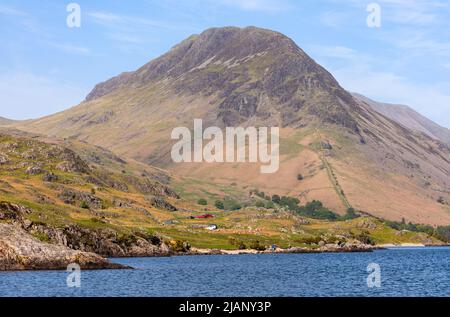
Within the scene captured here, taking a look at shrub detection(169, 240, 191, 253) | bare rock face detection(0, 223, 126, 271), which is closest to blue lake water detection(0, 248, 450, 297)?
bare rock face detection(0, 223, 126, 271)

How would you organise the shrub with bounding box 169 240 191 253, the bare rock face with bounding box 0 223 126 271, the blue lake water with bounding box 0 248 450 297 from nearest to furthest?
the blue lake water with bounding box 0 248 450 297
the bare rock face with bounding box 0 223 126 271
the shrub with bounding box 169 240 191 253

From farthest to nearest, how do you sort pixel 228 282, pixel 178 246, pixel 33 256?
1. pixel 178 246
2. pixel 33 256
3. pixel 228 282

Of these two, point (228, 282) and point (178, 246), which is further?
point (178, 246)

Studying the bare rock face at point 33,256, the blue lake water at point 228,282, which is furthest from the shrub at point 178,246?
the bare rock face at point 33,256

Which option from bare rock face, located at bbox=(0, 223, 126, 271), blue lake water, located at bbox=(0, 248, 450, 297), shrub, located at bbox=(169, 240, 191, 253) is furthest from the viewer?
shrub, located at bbox=(169, 240, 191, 253)

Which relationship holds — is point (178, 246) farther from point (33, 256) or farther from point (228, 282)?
point (228, 282)

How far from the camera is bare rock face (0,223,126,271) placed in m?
112

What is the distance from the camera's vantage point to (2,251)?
11219 centimetres

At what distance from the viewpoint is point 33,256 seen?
114750mm

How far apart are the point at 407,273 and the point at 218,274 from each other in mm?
37663

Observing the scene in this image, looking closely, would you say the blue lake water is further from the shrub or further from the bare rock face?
the shrub

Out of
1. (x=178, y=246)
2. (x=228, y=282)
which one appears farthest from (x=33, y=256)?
(x=178, y=246)
